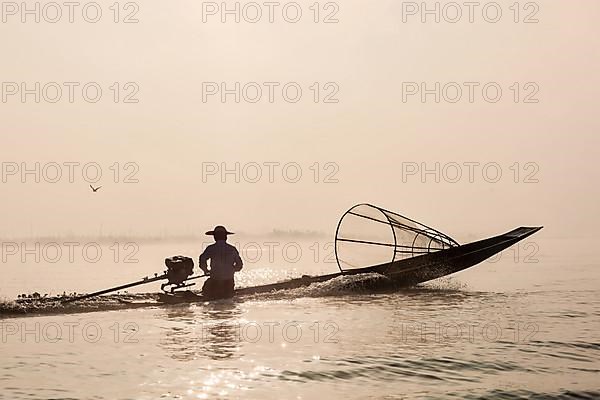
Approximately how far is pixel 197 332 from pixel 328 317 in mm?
4448

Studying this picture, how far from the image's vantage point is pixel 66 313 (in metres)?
20.3

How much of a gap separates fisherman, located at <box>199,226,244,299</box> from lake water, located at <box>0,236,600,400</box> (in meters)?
0.46

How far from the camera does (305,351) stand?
14.8 m

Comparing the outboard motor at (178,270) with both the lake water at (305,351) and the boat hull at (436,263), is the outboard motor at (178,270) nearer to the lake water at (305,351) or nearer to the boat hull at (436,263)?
the lake water at (305,351)

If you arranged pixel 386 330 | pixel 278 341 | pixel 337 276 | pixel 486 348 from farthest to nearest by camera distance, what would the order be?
pixel 337 276, pixel 386 330, pixel 278 341, pixel 486 348

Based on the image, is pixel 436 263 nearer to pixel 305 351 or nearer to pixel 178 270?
pixel 178 270

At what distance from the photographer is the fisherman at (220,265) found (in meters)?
21.3

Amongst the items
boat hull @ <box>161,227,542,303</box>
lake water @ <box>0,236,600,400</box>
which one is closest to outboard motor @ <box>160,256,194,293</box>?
lake water @ <box>0,236,600,400</box>

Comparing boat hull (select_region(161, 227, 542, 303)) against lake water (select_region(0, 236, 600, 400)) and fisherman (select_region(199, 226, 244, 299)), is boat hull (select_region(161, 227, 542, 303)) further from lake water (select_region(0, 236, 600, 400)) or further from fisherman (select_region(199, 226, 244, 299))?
fisherman (select_region(199, 226, 244, 299))

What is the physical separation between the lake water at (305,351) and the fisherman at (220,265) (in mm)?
459

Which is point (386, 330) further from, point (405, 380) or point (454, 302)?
point (454, 302)

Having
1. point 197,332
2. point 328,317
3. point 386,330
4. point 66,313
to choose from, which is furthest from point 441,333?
point 66,313

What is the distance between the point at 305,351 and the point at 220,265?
7243mm

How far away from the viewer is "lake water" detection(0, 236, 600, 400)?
1152 cm
